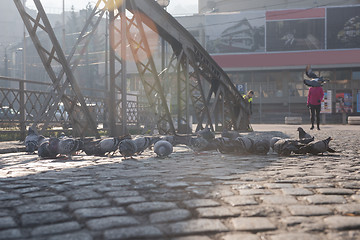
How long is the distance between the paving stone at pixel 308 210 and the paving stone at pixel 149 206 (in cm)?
83

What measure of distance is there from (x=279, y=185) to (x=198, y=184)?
2.51ft

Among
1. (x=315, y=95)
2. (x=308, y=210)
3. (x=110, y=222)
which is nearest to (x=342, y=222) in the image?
(x=308, y=210)

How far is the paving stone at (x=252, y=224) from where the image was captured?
6.82 ft

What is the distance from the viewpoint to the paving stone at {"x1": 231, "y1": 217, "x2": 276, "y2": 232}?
6.82ft

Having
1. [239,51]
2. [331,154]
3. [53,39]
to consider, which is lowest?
[331,154]

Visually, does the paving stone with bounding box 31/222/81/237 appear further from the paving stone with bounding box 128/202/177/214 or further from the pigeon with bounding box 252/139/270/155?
the pigeon with bounding box 252/139/270/155

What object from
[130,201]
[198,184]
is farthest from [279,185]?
[130,201]

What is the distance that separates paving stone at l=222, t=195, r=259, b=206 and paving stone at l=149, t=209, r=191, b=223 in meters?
0.44

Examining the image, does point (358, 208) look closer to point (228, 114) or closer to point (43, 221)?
point (43, 221)

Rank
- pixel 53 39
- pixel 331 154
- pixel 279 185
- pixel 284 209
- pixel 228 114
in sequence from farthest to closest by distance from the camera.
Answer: pixel 228 114, pixel 53 39, pixel 331 154, pixel 279 185, pixel 284 209

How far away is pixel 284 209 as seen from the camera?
2.50m

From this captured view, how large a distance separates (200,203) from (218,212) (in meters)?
A: 0.27

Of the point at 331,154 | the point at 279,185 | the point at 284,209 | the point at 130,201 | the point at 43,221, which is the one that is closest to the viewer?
the point at 43,221

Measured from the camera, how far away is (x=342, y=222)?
219 cm
